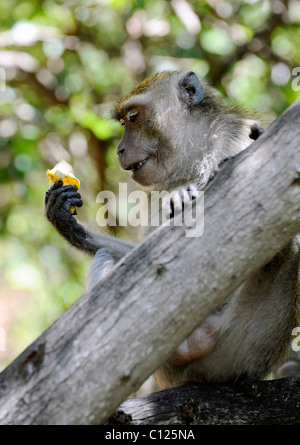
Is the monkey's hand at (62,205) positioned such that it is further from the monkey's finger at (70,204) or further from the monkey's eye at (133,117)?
the monkey's eye at (133,117)

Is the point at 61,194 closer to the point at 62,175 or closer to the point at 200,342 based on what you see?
the point at 62,175

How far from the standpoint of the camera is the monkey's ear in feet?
16.6

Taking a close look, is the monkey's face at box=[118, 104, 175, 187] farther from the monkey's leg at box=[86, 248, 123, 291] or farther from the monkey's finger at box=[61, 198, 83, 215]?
the monkey's leg at box=[86, 248, 123, 291]

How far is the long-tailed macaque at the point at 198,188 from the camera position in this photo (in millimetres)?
3887

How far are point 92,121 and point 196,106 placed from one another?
2790mm

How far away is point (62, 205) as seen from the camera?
471 cm

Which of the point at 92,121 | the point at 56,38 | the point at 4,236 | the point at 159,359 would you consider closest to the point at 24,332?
the point at 4,236

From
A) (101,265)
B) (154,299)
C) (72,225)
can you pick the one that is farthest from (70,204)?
(154,299)

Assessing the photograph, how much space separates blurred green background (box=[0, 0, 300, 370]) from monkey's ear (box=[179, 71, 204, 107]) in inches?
99.1

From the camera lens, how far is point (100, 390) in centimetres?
251

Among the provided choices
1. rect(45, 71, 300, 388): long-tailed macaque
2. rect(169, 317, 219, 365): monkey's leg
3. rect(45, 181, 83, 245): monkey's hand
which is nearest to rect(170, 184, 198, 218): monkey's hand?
rect(45, 71, 300, 388): long-tailed macaque

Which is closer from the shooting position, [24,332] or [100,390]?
[100,390]

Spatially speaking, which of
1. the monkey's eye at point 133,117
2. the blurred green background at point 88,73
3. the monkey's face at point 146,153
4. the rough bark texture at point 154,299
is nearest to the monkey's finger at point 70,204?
the monkey's face at point 146,153

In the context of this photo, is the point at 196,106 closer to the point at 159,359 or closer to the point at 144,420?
the point at 144,420
